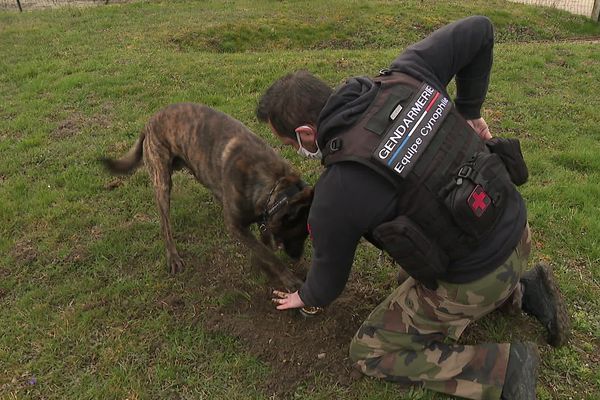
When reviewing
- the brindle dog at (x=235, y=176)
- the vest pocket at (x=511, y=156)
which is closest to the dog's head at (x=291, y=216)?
the brindle dog at (x=235, y=176)

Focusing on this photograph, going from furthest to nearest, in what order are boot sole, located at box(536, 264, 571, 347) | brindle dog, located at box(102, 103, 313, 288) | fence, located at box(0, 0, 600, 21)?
1. fence, located at box(0, 0, 600, 21)
2. brindle dog, located at box(102, 103, 313, 288)
3. boot sole, located at box(536, 264, 571, 347)

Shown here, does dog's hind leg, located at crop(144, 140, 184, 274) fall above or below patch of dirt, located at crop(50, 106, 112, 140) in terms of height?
above

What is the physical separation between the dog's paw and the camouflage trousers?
170 cm

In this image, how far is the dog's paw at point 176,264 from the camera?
167 inches

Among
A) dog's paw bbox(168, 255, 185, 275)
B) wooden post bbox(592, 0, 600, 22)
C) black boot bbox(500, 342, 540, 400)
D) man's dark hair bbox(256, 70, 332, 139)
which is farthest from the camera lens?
wooden post bbox(592, 0, 600, 22)

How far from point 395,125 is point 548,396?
1.92 metres

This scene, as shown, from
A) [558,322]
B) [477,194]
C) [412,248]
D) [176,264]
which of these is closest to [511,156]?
[477,194]

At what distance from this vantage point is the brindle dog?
11.5ft

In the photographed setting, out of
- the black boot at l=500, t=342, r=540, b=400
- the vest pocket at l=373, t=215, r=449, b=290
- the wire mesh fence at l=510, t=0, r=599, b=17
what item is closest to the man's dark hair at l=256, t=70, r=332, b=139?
the vest pocket at l=373, t=215, r=449, b=290

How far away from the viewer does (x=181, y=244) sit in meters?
4.57

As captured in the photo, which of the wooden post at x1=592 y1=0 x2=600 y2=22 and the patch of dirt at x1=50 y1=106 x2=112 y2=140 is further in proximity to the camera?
the wooden post at x1=592 y1=0 x2=600 y2=22

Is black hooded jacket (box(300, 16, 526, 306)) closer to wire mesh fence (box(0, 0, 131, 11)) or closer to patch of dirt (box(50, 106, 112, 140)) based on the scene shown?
patch of dirt (box(50, 106, 112, 140))

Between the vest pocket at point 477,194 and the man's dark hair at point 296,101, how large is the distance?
77 cm

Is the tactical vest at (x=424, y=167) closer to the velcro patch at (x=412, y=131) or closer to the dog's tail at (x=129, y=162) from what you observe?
the velcro patch at (x=412, y=131)
